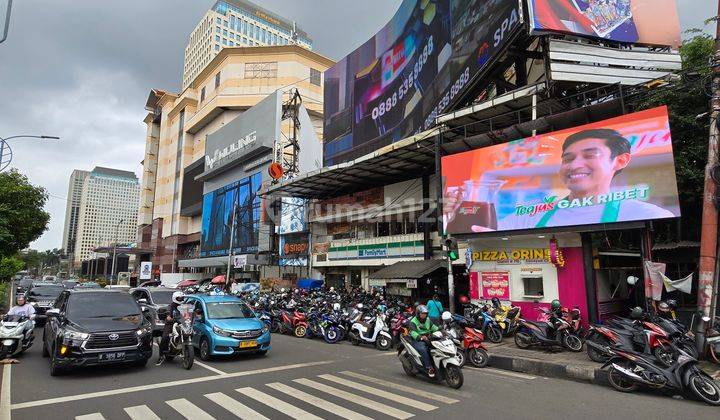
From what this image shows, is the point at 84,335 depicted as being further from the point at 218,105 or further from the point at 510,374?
the point at 218,105

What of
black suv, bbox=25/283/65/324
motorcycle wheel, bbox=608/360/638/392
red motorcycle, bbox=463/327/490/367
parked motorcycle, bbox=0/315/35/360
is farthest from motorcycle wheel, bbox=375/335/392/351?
black suv, bbox=25/283/65/324

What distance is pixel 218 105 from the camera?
56.9 metres

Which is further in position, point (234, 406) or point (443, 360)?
point (443, 360)

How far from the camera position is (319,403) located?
6.72 meters

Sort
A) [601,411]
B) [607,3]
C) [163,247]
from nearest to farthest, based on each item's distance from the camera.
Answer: [601,411], [607,3], [163,247]

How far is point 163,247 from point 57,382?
63493 mm

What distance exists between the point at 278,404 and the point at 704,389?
6894mm

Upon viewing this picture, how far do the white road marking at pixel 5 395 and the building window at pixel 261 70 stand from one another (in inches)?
2057

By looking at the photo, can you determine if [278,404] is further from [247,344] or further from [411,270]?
[411,270]

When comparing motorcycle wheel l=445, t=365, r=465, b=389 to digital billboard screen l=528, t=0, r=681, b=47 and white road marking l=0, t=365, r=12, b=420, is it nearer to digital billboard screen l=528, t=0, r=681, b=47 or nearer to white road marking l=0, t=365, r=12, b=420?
white road marking l=0, t=365, r=12, b=420

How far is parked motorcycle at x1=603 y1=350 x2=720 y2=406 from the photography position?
6.82m

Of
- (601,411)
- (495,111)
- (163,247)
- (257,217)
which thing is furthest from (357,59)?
(163,247)

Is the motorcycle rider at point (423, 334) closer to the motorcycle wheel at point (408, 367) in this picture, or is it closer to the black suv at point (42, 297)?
the motorcycle wheel at point (408, 367)

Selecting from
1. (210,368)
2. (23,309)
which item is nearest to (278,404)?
(210,368)
